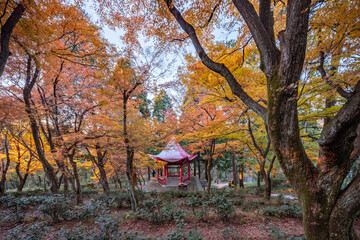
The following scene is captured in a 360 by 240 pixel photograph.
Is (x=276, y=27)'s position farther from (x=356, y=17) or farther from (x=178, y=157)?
(x=178, y=157)

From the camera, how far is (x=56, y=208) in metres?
4.18

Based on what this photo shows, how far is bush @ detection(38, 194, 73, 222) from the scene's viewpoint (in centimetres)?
401

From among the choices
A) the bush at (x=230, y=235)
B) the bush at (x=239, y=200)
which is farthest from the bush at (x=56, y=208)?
the bush at (x=239, y=200)

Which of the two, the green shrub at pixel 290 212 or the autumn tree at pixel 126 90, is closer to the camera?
the green shrub at pixel 290 212

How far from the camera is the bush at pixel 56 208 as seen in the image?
13.1 feet

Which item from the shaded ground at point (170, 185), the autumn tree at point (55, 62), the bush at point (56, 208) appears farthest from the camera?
the shaded ground at point (170, 185)

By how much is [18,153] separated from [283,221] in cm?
1457

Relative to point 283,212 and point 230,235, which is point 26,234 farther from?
point 283,212

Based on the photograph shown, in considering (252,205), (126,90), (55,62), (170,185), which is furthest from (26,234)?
(170,185)

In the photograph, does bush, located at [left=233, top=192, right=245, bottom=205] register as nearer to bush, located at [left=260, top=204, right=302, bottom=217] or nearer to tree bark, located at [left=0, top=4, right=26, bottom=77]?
bush, located at [left=260, top=204, right=302, bottom=217]

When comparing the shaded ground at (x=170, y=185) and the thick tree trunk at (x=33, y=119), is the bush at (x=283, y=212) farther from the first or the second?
the shaded ground at (x=170, y=185)

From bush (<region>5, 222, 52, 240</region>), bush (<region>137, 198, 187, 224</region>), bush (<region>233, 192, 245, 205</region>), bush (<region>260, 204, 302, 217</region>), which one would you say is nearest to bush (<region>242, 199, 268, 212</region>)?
bush (<region>233, 192, 245, 205</region>)

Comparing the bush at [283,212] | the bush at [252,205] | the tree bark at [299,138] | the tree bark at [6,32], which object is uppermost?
the tree bark at [6,32]

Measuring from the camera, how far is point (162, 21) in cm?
330
